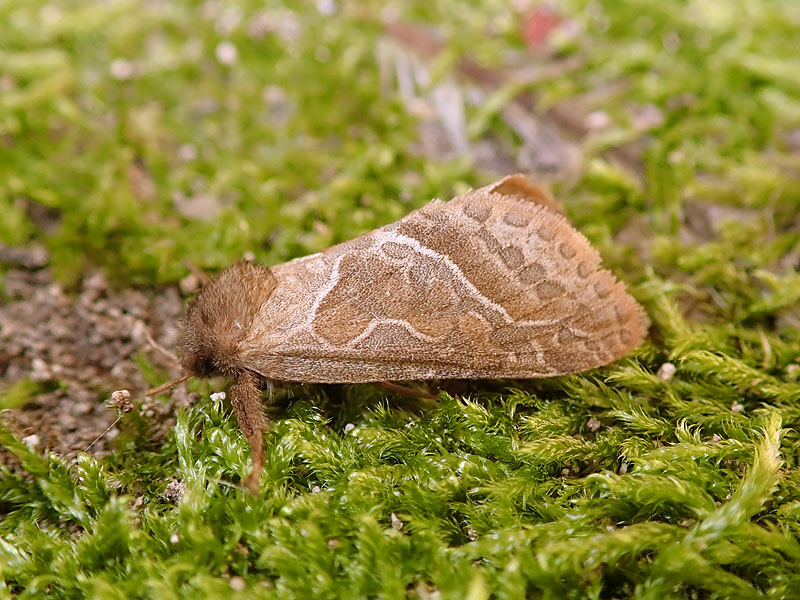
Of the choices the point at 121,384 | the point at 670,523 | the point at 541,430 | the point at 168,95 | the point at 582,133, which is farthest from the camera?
the point at 168,95

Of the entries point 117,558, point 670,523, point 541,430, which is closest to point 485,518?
point 541,430

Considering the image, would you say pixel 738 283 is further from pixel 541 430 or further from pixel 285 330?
pixel 285 330

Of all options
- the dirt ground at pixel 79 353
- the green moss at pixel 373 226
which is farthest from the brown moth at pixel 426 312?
the dirt ground at pixel 79 353

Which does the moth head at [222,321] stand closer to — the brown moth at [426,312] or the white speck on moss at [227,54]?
the brown moth at [426,312]

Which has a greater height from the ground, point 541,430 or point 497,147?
point 497,147

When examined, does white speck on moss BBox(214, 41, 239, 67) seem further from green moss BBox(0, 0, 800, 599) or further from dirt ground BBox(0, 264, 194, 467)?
dirt ground BBox(0, 264, 194, 467)

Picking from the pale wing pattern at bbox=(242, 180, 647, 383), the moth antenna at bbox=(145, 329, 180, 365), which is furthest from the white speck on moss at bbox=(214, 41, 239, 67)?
the pale wing pattern at bbox=(242, 180, 647, 383)
